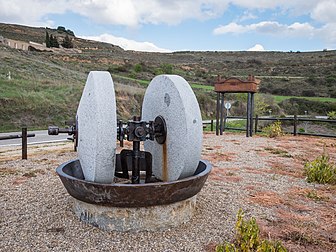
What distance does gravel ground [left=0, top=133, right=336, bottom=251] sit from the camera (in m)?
3.68

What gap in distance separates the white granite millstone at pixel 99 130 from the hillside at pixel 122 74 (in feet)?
41.9

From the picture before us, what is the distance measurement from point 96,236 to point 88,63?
4582 cm

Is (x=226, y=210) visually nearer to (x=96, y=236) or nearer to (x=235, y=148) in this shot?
(x=96, y=236)

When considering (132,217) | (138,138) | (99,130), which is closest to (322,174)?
(138,138)

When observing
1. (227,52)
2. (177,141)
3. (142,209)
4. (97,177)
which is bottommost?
(142,209)

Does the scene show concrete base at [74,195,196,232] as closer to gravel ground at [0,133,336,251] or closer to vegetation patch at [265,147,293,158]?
gravel ground at [0,133,336,251]

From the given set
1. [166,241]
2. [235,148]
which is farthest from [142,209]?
[235,148]

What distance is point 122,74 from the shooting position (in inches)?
1751

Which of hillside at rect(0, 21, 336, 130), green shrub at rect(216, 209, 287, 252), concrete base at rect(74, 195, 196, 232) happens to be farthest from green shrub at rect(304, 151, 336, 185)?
hillside at rect(0, 21, 336, 130)

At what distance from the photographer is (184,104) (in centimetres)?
429

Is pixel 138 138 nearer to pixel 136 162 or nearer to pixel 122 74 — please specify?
pixel 136 162

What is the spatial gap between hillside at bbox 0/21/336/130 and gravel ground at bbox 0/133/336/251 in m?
11.0

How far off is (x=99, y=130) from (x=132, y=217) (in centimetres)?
103

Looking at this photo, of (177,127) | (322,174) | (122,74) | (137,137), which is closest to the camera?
(137,137)
